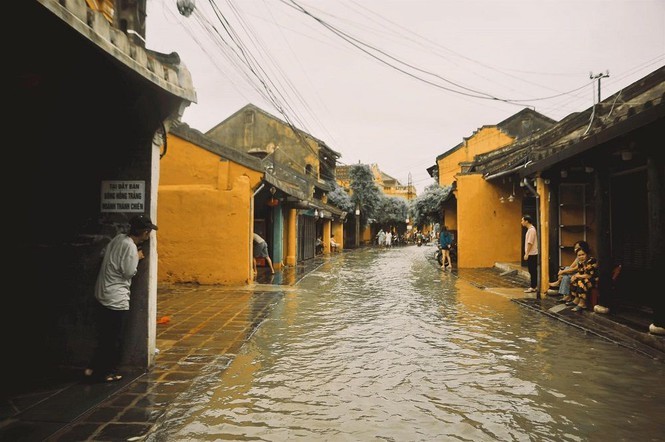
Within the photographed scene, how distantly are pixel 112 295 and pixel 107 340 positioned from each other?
0.48 m

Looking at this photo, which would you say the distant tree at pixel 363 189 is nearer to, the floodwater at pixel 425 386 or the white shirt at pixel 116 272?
the floodwater at pixel 425 386

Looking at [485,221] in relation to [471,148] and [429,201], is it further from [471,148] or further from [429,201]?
[471,148]

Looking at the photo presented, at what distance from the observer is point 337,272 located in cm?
1616

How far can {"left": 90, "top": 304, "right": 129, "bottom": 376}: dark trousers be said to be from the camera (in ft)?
14.8

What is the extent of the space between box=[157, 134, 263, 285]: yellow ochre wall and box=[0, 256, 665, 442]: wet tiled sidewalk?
4.18 ft

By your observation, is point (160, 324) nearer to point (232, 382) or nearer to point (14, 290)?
point (14, 290)

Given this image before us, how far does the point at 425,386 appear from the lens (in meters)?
4.47

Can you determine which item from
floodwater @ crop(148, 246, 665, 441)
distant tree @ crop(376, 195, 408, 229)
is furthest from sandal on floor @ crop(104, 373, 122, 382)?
distant tree @ crop(376, 195, 408, 229)

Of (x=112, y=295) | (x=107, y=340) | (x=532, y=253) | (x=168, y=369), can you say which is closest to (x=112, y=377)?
(x=107, y=340)

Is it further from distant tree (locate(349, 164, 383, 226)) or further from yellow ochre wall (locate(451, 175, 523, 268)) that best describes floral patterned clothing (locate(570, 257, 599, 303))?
distant tree (locate(349, 164, 383, 226))

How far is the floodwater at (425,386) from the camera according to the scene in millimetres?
3494

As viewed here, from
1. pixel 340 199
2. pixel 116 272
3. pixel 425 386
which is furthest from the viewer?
pixel 340 199

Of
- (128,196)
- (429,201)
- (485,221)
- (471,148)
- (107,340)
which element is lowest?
(107,340)

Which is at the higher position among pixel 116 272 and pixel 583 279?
pixel 116 272
